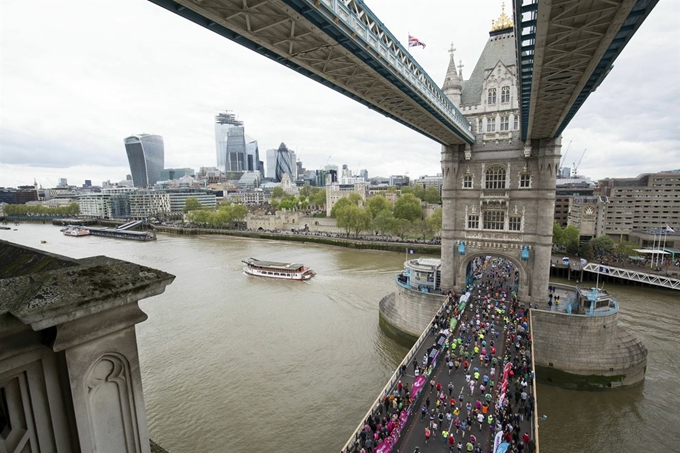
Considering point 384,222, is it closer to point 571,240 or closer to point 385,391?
point 571,240

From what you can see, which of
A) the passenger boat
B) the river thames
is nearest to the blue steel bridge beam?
the river thames

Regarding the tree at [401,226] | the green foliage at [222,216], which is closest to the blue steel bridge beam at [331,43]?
the tree at [401,226]

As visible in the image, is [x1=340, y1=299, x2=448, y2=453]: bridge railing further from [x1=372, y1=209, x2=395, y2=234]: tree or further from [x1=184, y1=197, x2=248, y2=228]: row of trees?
[x1=184, y1=197, x2=248, y2=228]: row of trees

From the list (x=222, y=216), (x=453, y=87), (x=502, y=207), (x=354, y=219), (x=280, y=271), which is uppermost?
(x=453, y=87)

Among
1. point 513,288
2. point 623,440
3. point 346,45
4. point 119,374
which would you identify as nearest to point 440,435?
point 623,440

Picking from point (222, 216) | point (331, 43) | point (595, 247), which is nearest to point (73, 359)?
point (331, 43)

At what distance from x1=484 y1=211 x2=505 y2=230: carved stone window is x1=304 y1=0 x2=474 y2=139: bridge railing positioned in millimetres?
7938

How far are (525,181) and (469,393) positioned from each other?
45.9 feet

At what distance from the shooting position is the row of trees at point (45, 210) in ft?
420

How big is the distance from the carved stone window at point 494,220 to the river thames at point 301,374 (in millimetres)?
9532

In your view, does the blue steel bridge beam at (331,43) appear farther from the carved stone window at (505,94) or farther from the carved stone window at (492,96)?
the carved stone window at (505,94)

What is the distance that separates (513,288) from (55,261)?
86.1 ft

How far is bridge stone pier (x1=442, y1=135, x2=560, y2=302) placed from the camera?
21922mm

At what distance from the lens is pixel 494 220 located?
77.6 ft
